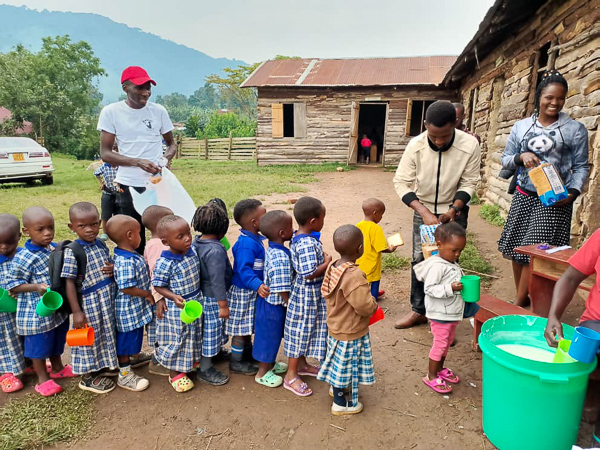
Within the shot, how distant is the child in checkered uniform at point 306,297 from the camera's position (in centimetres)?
235

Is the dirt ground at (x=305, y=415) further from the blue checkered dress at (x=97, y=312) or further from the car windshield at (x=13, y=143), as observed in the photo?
the car windshield at (x=13, y=143)

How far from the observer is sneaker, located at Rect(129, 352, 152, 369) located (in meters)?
2.84

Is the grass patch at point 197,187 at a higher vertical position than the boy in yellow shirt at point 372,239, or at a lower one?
lower

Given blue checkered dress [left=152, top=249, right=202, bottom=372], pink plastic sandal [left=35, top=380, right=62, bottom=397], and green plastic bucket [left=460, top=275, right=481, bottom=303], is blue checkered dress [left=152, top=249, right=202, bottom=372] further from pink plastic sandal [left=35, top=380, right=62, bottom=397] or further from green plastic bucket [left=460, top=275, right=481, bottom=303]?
green plastic bucket [left=460, top=275, right=481, bottom=303]

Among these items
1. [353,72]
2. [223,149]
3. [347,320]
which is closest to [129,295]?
[347,320]

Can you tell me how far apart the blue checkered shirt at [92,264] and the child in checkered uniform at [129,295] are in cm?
10

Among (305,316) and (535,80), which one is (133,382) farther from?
(535,80)

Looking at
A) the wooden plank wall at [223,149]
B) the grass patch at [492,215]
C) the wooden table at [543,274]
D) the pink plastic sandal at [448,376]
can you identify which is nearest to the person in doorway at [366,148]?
the wooden plank wall at [223,149]

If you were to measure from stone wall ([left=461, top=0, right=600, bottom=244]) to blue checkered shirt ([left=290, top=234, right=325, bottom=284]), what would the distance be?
3.15m

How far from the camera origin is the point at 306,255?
2334 millimetres

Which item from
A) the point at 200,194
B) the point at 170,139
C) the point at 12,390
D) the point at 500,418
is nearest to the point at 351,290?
the point at 500,418

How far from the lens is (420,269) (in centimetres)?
260

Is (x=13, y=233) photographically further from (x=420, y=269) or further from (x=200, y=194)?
(x=200, y=194)

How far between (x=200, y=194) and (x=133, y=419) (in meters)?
7.79
